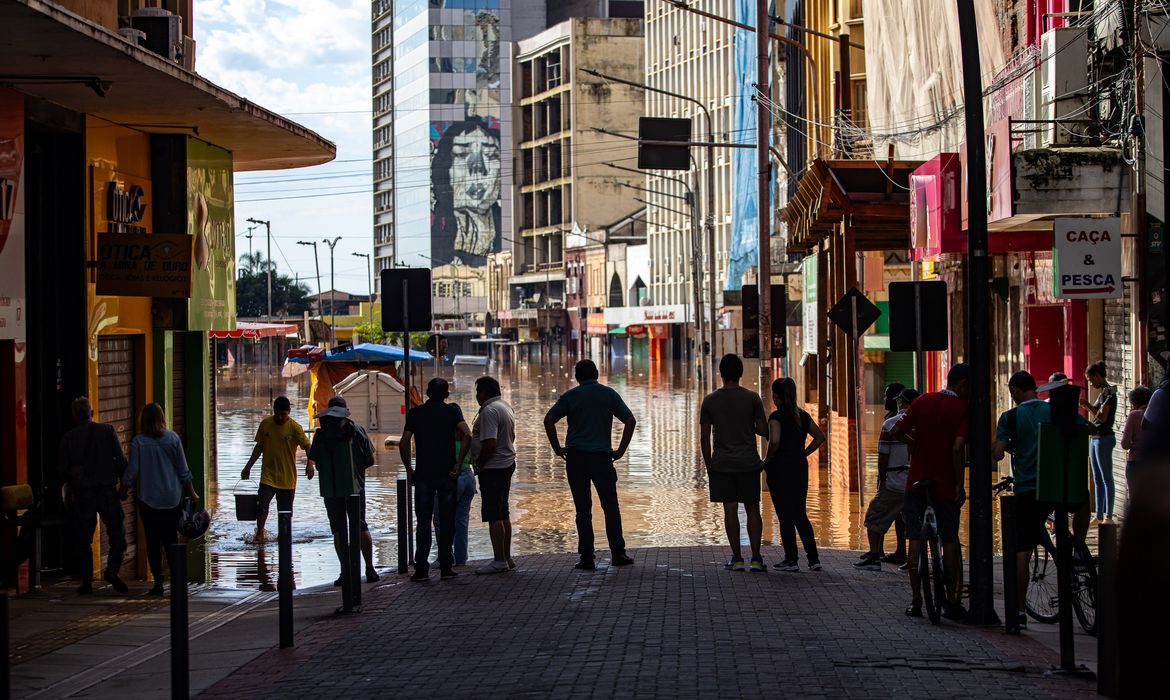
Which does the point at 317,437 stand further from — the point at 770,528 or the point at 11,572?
the point at 770,528

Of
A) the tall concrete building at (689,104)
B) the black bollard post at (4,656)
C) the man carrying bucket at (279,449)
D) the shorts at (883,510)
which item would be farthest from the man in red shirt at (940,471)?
the tall concrete building at (689,104)

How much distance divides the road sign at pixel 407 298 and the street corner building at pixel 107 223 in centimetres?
188

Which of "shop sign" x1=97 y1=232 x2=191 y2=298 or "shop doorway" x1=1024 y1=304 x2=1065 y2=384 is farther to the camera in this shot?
"shop doorway" x1=1024 y1=304 x2=1065 y2=384

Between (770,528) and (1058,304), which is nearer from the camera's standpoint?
(770,528)

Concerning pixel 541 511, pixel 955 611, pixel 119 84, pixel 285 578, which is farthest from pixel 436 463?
pixel 541 511

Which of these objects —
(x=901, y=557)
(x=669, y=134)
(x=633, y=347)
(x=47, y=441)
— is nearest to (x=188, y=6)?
(x=47, y=441)

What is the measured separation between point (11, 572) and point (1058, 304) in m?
14.5

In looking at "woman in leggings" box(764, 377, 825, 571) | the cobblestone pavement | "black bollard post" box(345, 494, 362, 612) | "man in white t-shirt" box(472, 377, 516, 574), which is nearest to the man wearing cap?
the cobblestone pavement

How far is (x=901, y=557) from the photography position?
13633 mm

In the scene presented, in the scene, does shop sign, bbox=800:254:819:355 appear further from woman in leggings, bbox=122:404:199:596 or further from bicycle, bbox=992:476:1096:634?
bicycle, bbox=992:476:1096:634

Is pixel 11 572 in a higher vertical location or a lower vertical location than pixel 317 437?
lower

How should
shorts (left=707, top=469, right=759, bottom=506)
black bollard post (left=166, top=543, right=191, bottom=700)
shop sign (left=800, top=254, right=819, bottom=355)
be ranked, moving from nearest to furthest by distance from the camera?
1. black bollard post (left=166, top=543, right=191, bottom=700)
2. shorts (left=707, top=469, right=759, bottom=506)
3. shop sign (left=800, top=254, right=819, bottom=355)

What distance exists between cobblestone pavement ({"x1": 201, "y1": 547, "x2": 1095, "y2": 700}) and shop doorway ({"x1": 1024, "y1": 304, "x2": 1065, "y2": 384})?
1098cm

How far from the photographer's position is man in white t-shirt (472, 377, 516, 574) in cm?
1284
